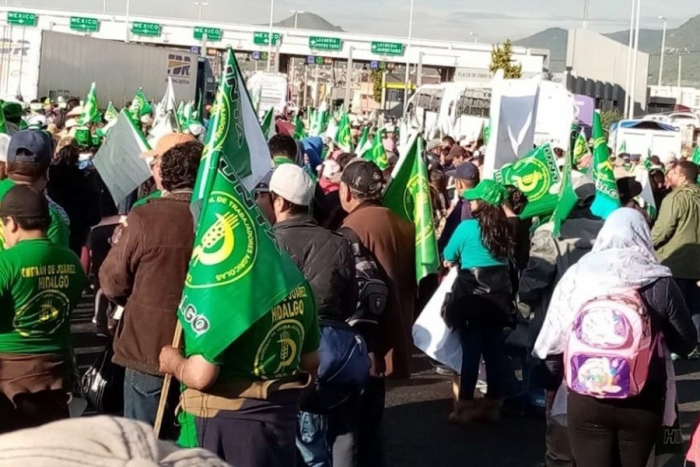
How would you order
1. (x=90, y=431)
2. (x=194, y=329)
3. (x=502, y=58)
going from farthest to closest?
(x=502, y=58), (x=194, y=329), (x=90, y=431)

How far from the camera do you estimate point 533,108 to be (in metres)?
11.7

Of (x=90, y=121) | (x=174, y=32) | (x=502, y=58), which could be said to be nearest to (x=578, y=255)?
(x=90, y=121)

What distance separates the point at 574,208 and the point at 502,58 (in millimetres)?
44218

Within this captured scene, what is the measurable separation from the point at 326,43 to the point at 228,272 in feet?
219

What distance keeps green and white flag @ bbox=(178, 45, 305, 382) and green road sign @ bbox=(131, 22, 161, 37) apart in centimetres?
6757

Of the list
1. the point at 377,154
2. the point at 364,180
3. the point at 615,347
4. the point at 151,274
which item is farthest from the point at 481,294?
the point at 377,154

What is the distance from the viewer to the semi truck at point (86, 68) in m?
28.5

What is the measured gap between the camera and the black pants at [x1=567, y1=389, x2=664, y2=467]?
17.1 ft

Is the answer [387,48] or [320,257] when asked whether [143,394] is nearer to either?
[320,257]

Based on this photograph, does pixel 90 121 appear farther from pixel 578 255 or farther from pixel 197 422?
pixel 197 422

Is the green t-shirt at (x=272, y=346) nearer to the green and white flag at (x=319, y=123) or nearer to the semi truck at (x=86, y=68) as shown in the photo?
the green and white flag at (x=319, y=123)

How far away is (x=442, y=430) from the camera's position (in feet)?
26.2

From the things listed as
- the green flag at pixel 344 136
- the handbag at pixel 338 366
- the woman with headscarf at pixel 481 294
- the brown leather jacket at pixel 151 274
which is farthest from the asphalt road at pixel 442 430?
the green flag at pixel 344 136

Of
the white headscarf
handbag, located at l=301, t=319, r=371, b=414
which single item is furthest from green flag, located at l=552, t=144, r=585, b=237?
handbag, located at l=301, t=319, r=371, b=414
